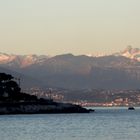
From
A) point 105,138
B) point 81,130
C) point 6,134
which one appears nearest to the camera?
point 105,138

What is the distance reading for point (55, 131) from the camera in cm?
12412

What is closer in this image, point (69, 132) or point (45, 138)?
point (45, 138)

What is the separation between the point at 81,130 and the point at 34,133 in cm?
1002

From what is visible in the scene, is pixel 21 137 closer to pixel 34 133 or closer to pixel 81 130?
pixel 34 133

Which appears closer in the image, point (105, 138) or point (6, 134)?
point (105, 138)

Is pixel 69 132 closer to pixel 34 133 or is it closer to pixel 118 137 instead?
pixel 34 133

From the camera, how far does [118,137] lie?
10738 cm

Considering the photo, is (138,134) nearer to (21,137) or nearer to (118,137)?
(118,137)

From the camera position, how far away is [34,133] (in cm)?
11850

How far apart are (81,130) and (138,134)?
15.6 metres

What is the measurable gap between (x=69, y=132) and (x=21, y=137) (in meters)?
11.7

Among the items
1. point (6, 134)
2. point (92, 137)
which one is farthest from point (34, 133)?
point (92, 137)

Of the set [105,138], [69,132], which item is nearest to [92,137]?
[105,138]

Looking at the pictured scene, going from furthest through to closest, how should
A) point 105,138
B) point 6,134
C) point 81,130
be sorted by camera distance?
point 81,130, point 6,134, point 105,138
